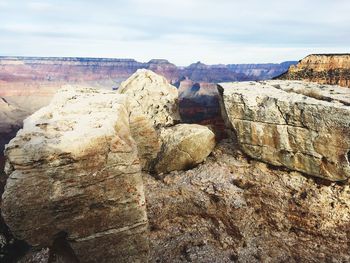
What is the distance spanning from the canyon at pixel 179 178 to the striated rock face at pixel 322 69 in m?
13.2

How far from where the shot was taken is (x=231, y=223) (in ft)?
61.3

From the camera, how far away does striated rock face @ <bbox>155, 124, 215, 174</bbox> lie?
21.0 meters

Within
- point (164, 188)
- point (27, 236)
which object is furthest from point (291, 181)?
point (27, 236)

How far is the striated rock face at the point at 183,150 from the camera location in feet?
68.7

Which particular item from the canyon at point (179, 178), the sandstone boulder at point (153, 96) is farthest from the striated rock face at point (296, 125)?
the sandstone boulder at point (153, 96)

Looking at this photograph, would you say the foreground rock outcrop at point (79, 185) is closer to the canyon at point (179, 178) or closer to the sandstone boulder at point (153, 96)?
the canyon at point (179, 178)

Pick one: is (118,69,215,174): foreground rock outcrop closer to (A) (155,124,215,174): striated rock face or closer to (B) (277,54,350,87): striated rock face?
(A) (155,124,215,174): striated rock face

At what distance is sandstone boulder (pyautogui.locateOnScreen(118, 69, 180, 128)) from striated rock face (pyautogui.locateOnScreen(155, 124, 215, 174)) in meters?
2.24

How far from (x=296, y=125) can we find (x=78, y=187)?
11899 millimetres

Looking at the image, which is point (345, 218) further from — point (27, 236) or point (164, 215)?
point (27, 236)

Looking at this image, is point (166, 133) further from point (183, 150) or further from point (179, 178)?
point (179, 178)

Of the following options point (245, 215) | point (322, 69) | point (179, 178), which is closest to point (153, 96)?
point (179, 178)

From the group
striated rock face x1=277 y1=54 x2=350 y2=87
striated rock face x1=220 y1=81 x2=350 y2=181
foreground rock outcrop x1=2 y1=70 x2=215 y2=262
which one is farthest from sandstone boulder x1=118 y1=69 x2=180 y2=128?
striated rock face x1=277 y1=54 x2=350 y2=87

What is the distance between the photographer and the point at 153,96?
922 inches
